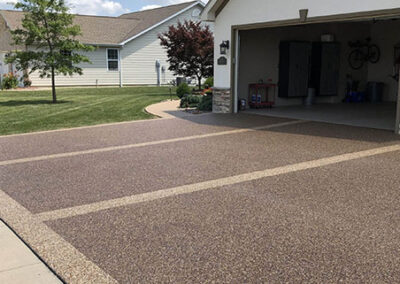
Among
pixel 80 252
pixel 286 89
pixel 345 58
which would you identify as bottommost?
pixel 80 252

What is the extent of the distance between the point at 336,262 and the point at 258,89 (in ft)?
37.1

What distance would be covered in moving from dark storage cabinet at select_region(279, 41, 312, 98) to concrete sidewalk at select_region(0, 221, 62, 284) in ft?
39.1

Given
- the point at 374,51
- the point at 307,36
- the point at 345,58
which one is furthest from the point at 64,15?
the point at 374,51

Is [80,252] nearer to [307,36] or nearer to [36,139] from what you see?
[36,139]

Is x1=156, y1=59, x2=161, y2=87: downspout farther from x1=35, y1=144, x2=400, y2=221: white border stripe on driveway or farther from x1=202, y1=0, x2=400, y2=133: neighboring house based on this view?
x1=35, y1=144, x2=400, y2=221: white border stripe on driveway

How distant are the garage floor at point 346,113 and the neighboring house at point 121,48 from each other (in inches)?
603

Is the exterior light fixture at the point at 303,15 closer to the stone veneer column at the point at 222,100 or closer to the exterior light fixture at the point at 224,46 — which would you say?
the exterior light fixture at the point at 224,46

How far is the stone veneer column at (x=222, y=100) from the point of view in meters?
13.0

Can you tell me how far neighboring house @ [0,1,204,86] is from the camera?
26391mm

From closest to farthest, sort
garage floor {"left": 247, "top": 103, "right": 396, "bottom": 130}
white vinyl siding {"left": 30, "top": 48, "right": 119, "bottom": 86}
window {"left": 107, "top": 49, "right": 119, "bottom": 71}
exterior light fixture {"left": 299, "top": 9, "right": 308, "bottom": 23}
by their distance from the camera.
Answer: exterior light fixture {"left": 299, "top": 9, "right": 308, "bottom": 23}, garage floor {"left": 247, "top": 103, "right": 396, "bottom": 130}, white vinyl siding {"left": 30, "top": 48, "right": 119, "bottom": 86}, window {"left": 107, "top": 49, "right": 119, "bottom": 71}

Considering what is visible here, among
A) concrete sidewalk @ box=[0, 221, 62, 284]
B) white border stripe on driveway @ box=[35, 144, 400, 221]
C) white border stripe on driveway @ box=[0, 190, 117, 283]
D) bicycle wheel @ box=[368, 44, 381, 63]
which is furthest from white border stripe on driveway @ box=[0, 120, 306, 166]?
bicycle wheel @ box=[368, 44, 381, 63]

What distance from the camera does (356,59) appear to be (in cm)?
1648

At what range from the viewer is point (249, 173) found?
20.2 ft

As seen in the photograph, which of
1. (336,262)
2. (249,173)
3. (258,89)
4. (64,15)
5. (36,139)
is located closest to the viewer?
(336,262)
